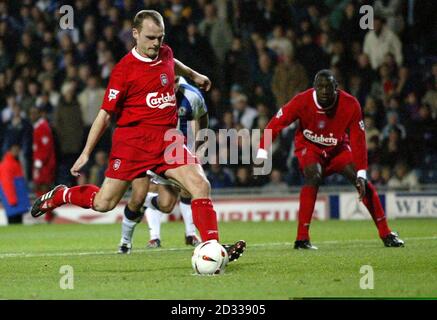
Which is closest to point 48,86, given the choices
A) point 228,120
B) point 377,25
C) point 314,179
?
point 228,120

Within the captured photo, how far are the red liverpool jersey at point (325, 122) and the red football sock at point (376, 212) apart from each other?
0.36m

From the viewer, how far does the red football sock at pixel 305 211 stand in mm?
11430

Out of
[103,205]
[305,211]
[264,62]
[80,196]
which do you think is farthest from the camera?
[264,62]

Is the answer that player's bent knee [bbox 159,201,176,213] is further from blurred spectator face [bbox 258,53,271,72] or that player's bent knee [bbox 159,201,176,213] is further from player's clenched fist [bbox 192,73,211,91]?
blurred spectator face [bbox 258,53,271,72]

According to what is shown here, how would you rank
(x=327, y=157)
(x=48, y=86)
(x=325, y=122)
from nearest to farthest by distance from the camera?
(x=325, y=122)
(x=327, y=157)
(x=48, y=86)

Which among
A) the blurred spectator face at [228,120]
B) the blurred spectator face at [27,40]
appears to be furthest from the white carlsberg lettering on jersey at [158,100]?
the blurred spectator face at [27,40]

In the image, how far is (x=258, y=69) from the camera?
773 inches

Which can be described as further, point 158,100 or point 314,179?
point 314,179

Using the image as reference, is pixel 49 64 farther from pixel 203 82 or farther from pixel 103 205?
pixel 103 205

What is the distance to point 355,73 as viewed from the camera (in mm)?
18656

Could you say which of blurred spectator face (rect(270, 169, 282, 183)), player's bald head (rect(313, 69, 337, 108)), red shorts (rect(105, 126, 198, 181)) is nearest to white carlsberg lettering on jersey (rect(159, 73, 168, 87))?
red shorts (rect(105, 126, 198, 181))

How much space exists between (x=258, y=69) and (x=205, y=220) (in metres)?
11.1
